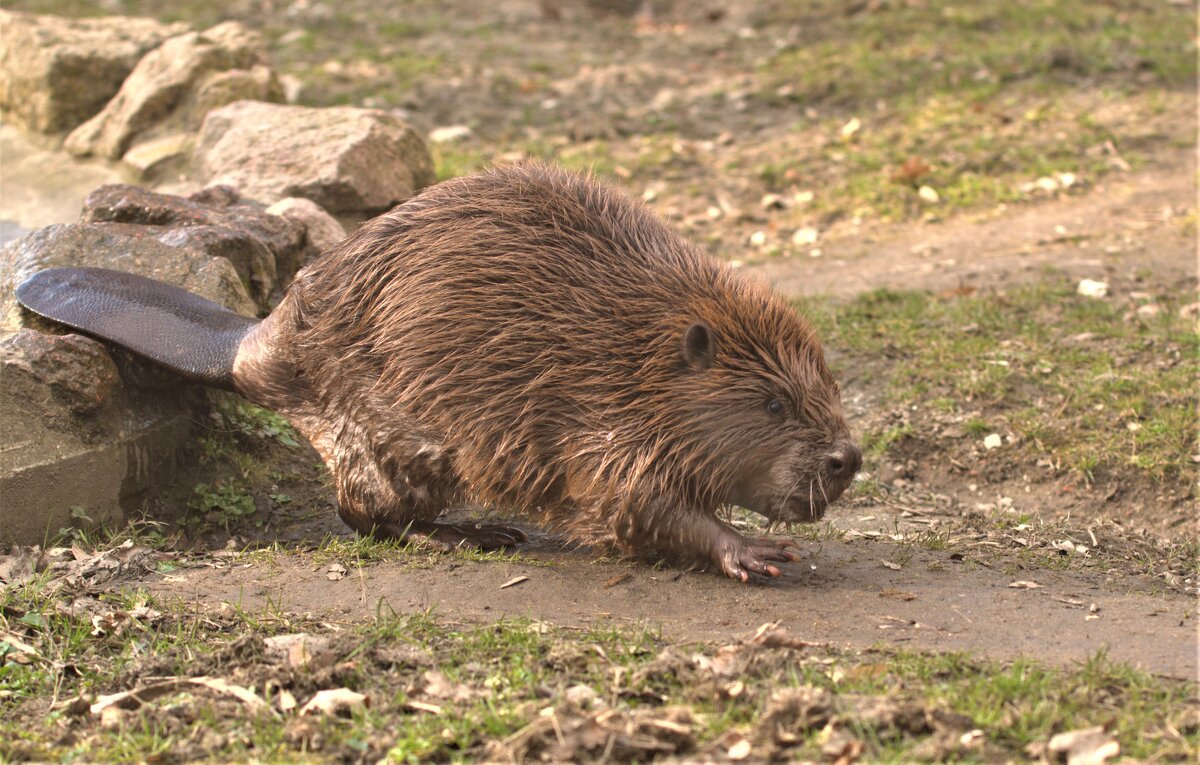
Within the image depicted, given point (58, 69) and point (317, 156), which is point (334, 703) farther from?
point (58, 69)

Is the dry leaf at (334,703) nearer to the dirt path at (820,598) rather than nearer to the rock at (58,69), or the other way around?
the dirt path at (820,598)

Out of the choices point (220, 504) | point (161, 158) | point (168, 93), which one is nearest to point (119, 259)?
point (220, 504)

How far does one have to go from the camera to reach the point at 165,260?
4461 mm

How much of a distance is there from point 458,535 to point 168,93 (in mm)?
3961

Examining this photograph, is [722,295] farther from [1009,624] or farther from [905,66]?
[905,66]

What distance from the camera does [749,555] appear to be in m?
3.50

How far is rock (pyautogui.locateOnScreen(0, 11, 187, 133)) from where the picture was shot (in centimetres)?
707

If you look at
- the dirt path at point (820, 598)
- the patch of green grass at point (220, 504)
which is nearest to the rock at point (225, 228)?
the patch of green grass at point (220, 504)

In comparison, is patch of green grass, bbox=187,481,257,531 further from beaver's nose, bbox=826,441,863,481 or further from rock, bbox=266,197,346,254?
beaver's nose, bbox=826,441,863,481

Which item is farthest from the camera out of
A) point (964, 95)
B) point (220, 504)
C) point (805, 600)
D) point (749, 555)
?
point (964, 95)

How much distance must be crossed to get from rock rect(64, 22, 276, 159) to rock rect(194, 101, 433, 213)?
0.66 metres

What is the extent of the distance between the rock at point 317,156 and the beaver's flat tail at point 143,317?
154 cm

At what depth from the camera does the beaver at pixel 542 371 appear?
3566 millimetres

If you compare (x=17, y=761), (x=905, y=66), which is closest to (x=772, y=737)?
(x=17, y=761)
